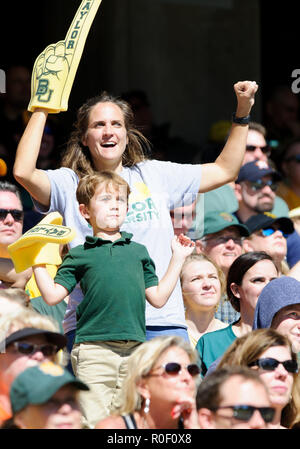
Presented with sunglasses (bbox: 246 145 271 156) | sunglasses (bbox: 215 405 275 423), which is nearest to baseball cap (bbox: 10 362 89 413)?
sunglasses (bbox: 215 405 275 423)

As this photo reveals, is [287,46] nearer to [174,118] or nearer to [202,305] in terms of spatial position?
[174,118]

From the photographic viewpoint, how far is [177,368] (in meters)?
4.14

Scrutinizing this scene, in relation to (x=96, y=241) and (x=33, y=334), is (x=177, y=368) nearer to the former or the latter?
(x=33, y=334)

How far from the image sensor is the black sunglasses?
412cm

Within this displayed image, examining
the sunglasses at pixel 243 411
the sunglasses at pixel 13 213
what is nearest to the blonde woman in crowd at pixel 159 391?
the sunglasses at pixel 243 411

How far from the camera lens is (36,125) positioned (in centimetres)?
493

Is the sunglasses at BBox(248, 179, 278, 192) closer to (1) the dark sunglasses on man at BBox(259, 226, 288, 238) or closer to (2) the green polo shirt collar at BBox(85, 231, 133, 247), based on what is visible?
(1) the dark sunglasses on man at BBox(259, 226, 288, 238)

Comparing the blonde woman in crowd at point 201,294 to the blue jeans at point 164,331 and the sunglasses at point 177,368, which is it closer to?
the blue jeans at point 164,331

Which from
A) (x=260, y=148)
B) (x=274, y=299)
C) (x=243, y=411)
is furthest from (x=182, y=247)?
(x=260, y=148)

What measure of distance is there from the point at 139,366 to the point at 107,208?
0.87 metres

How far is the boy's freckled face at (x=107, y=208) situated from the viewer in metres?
4.70

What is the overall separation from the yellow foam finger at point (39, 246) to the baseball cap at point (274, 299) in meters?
1.11
